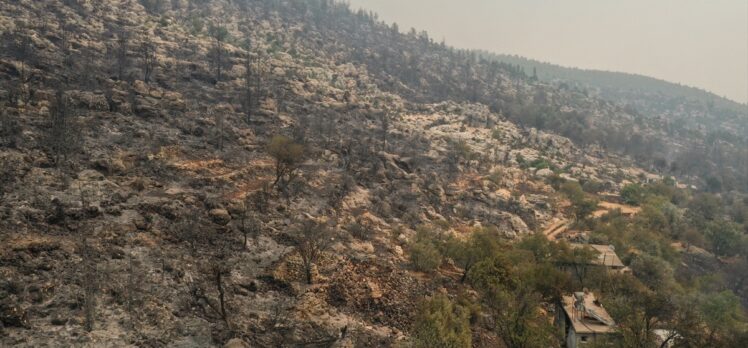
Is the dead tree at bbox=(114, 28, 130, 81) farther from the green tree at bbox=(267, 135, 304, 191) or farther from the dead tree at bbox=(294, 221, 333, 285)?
the dead tree at bbox=(294, 221, 333, 285)

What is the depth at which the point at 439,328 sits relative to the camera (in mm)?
25219

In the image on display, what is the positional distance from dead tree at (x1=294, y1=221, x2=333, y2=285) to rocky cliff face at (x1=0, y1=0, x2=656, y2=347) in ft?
2.35

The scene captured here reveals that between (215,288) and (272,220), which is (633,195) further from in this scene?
(215,288)

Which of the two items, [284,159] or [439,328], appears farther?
[284,159]

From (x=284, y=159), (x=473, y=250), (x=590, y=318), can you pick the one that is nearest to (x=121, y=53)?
(x=284, y=159)

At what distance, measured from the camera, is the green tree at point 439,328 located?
81.5ft

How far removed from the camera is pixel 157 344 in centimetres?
2288

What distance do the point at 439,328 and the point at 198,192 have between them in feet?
88.2

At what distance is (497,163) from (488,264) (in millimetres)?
65135

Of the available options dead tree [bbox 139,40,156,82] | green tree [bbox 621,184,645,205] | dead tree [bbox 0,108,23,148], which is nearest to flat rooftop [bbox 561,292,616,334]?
dead tree [bbox 0,108,23,148]

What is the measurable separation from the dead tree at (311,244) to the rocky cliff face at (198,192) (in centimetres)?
72

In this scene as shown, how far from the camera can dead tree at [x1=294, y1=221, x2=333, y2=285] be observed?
3325 centimetres

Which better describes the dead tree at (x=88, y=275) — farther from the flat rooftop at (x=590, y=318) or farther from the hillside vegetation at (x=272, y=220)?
the flat rooftop at (x=590, y=318)

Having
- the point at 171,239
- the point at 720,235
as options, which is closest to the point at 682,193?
the point at 720,235
